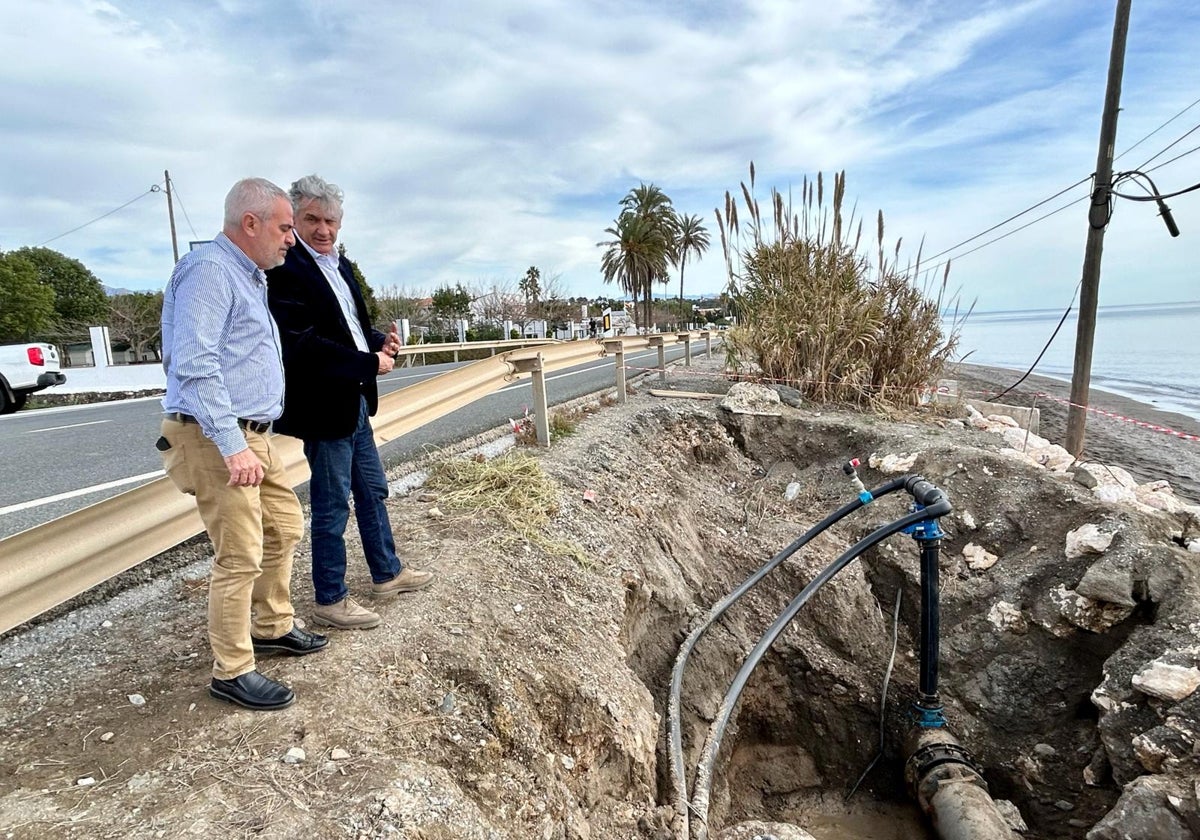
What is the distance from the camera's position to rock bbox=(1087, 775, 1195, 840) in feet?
8.89

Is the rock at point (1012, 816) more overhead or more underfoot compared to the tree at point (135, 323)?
Result: more underfoot

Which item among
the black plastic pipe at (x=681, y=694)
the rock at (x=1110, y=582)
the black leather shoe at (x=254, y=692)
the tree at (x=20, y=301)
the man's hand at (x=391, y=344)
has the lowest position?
the black plastic pipe at (x=681, y=694)

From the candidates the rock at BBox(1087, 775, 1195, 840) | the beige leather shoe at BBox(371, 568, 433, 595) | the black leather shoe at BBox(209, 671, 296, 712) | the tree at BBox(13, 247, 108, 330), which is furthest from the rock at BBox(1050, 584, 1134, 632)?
the tree at BBox(13, 247, 108, 330)

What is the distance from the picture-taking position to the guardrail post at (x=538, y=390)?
4906 millimetres

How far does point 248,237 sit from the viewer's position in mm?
1973

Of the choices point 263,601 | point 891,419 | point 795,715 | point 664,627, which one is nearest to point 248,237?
point 263,601

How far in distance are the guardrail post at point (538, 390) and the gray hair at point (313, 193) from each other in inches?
103

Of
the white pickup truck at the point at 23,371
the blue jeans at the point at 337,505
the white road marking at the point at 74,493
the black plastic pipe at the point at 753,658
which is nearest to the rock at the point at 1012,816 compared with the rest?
the black plastic pipe at the point at 753,658

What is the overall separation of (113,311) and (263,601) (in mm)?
42106

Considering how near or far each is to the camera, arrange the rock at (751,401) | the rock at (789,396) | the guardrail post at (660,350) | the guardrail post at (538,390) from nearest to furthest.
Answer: the guardrail post at (538,390)
the rock at (751,401)
the rock at (789,396)
the guardrail post at (660,350)

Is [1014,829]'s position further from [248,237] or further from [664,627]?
[248,237]

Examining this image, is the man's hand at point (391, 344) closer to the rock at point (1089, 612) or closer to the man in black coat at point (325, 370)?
the man in black coat at point (325, 370)

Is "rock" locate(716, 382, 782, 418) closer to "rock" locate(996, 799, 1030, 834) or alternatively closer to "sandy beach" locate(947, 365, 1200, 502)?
"sandy beach" locate(947, 365, 1200, 502)

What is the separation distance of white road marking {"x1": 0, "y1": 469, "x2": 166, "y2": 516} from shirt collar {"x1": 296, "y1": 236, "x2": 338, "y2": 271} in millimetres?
3191
